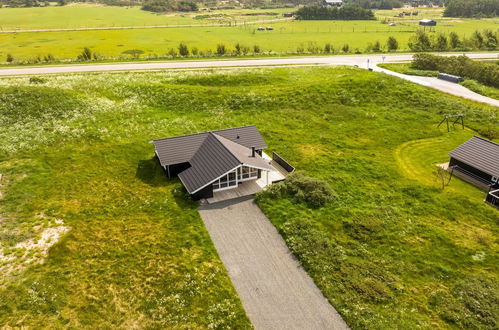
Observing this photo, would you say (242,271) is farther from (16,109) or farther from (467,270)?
(16,109)

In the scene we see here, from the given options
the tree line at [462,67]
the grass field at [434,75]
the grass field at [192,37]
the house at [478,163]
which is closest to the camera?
the house at [478,163]

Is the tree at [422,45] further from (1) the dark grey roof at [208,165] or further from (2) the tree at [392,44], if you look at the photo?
(1) the dark grey roof at [208,165]

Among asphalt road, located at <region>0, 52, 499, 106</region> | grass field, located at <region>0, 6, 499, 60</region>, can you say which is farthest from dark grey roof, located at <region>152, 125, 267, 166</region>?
grass field, located at <region>0, 6, 499, 60</region>

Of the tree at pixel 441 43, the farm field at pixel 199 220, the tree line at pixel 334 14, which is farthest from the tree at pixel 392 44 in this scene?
the tree line at pixel 334 14

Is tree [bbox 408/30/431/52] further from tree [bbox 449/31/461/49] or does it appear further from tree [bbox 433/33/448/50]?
tree [bbox 449/31/461/49]

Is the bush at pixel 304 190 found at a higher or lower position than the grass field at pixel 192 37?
lower

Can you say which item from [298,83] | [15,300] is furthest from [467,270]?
[298,83]
